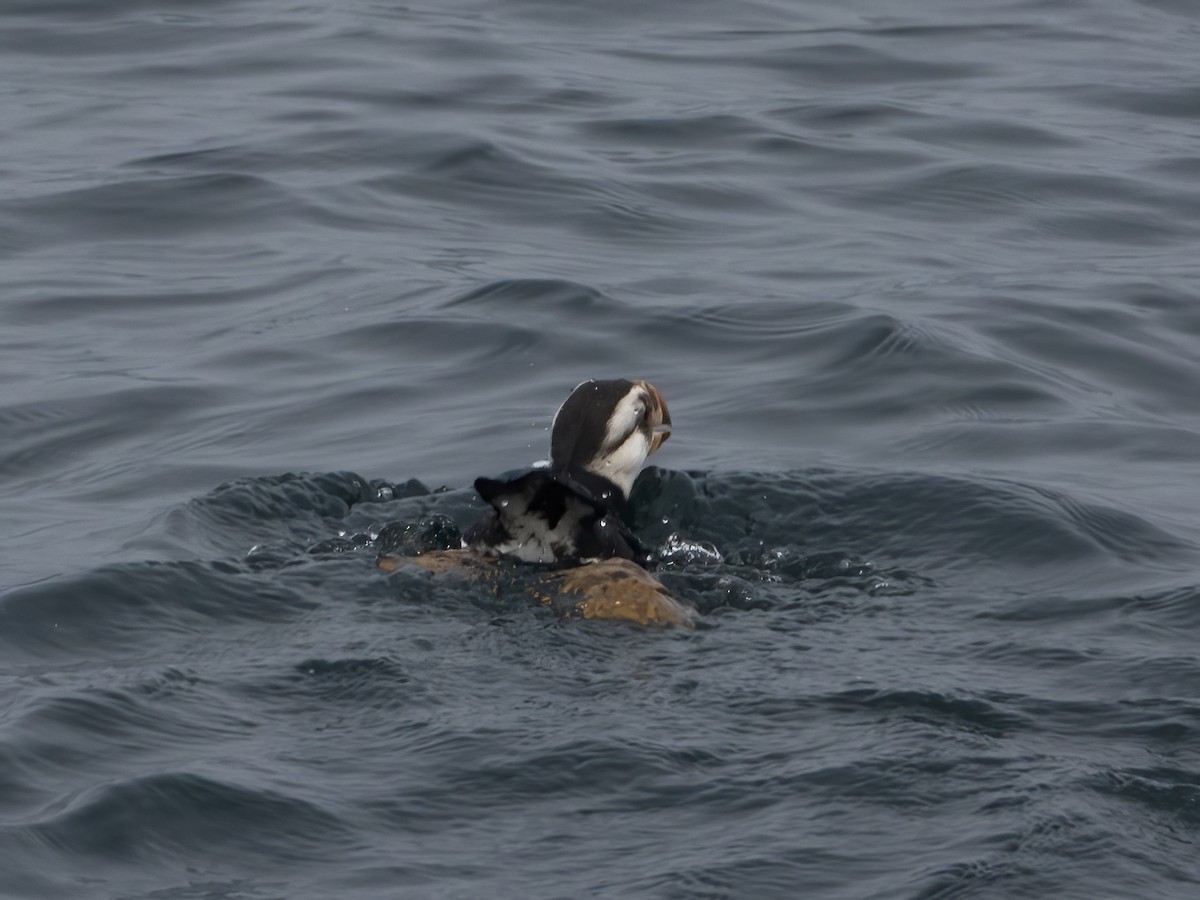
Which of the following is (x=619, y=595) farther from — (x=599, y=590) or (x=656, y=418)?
(x=656, y=418)

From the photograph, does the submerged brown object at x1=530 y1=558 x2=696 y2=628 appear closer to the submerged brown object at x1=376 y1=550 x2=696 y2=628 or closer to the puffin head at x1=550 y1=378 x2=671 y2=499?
the submerged brown object at x1=376 y1=550 x2=696 y2=628

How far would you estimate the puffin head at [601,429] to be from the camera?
7.54 metres

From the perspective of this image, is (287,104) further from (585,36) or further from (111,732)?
(111,732)

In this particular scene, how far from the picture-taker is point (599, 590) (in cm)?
658

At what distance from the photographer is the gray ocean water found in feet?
17.0

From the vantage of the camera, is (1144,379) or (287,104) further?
(287,104)

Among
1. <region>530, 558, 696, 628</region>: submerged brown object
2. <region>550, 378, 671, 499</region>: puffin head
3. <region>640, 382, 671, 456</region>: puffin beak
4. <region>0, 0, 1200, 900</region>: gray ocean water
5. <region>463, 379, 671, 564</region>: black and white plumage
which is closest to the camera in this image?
<region>0, 0, 1200, 900</region>: gray ocean water

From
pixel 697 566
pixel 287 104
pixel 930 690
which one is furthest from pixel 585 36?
pixel 930 690

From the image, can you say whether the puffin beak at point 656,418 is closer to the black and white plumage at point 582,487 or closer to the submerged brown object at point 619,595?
the black and white plumage at point 582,487

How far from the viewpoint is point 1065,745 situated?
555 cm

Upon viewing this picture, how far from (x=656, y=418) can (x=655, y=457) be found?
4.32 feet

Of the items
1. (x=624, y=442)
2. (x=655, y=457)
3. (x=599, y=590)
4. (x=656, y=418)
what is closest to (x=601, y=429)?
(x=624, y=442)

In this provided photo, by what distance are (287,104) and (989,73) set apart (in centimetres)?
584

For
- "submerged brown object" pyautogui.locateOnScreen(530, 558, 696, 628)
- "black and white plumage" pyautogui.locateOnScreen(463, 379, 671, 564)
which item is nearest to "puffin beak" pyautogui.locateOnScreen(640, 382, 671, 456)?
"black and white plumage" pyautogui.locateOnScreen(463, 379, 671, 564)
